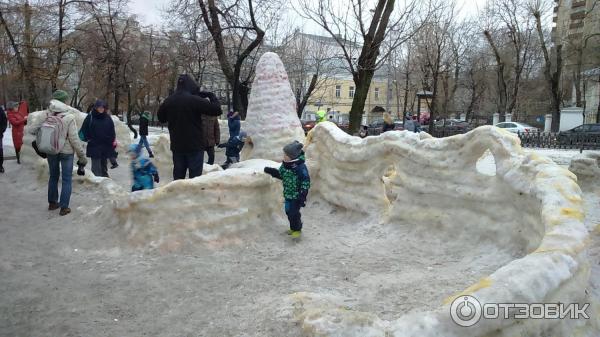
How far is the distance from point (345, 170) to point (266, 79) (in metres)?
2.88

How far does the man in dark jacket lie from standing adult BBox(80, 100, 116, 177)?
2669 millimetres

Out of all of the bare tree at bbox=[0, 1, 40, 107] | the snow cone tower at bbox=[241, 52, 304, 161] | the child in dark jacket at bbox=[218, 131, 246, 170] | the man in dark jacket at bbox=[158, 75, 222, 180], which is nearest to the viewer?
the man in dark jacket at bbox=[158, 75, 222, 180]

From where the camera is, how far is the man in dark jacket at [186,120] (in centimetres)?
601

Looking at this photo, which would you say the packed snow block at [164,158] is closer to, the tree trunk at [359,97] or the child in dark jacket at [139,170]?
the child in dark jacket at [139,170]

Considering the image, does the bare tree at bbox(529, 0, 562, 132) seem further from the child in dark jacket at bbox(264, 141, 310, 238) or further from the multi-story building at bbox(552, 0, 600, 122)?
the child in dark jacket at bbox(264, 141, 310, 238)

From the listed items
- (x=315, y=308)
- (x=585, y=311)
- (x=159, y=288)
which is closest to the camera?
(x=585, y=311)

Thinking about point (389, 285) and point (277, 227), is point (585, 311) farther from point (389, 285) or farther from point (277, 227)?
point (277, 227)

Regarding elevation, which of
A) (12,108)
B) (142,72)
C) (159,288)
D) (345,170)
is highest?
(142,72)

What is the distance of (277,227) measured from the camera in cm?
604

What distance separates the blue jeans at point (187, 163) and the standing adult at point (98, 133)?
286 cm

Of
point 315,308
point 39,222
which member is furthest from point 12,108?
point 315,308

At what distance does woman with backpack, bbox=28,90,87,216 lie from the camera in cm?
634

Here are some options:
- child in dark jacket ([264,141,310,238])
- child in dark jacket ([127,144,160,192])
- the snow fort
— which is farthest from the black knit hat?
child in dark jacket ([127,144,160,192])

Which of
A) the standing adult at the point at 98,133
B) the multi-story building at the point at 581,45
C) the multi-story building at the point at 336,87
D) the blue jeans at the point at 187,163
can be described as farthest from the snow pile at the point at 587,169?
the multi-story building at the point at 581,45
